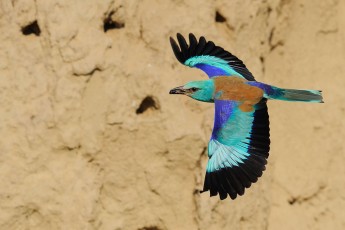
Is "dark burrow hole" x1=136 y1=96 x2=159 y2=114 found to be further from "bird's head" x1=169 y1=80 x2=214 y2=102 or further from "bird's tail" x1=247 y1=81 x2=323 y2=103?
"bird's tail" x1=247 y1=81 x2=323 y2=103

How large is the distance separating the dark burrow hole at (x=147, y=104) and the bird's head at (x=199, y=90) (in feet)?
1.60

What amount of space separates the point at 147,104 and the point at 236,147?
31.4 inches

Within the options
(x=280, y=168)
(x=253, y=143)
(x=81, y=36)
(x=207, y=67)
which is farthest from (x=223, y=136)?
(x=280, y=168)

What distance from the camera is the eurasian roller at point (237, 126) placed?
466cm

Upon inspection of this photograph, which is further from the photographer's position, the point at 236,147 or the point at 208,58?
the point at 208,58

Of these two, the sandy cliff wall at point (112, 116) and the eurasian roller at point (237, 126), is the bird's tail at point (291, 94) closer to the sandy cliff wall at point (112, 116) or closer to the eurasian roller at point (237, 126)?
the eurasian roller at point (237, 126)

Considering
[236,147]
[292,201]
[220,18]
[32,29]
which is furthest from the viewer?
[292,201]

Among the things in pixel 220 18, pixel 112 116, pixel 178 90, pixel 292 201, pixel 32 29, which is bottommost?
pixel 292 201

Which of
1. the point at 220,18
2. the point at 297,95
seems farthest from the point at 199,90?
the point at 220,18

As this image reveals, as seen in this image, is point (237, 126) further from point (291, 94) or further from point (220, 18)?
point (220, 18)

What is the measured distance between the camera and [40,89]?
17.1 feet

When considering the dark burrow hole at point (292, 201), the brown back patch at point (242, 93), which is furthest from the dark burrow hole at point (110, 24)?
the dark burrow hole at point (292, 201)

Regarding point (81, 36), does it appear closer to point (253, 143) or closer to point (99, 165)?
point (99, 165)

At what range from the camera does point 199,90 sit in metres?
4.93
